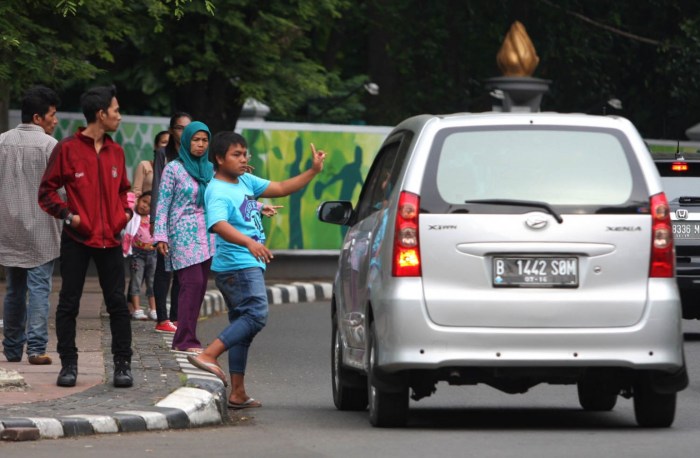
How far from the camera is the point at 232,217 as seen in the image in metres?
11.0

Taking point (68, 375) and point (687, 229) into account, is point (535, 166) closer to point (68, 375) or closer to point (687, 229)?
point (68, 375)

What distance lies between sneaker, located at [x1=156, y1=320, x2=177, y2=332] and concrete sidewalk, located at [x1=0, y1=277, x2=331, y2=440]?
1.82 metres

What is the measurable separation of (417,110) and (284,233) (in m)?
14.1

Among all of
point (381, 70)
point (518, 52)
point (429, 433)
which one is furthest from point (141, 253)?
point (381, 70)

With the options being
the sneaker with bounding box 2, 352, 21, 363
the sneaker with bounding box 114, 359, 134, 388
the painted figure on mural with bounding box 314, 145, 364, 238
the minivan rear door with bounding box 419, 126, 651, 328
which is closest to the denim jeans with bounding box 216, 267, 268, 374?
the sneaker with bounding box 114, 359, 134, 388

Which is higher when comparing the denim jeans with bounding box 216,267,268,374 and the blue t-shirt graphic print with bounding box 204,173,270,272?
the blue t-shirt graphic print with bounding box 204,173,270,272

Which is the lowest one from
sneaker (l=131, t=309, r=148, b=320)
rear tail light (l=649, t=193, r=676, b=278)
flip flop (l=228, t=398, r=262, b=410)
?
sneaker (l=131, t=309, r=148, b=320)

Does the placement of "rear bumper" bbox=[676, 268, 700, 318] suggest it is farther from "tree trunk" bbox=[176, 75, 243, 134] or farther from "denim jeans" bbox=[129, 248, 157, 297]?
"tree trunk" bbox=[176, 75, 243, 134]

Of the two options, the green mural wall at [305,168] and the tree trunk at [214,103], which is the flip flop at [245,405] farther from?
the green mural wall at [305,168]

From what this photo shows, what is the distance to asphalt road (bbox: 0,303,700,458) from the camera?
8.84 metres

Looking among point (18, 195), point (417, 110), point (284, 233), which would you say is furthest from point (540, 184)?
point (417, 110)

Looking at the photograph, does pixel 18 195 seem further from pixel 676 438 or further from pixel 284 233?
pixel 284 233

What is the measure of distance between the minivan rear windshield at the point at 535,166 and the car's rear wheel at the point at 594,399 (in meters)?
1.79

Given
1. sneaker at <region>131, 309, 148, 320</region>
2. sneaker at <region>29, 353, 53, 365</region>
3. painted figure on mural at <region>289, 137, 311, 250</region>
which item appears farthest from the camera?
painted figure on mural at <region>289, 137, 311, 250</region>
